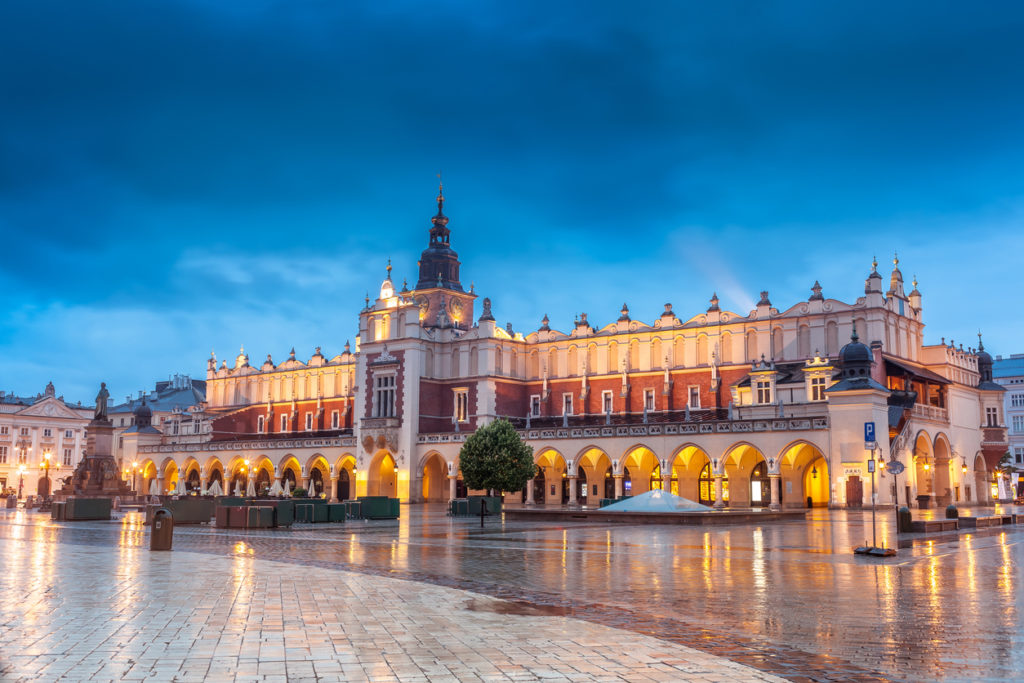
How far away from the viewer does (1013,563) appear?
65.1 feet

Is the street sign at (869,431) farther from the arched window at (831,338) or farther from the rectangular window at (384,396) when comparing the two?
the rectangular window at (384,396)

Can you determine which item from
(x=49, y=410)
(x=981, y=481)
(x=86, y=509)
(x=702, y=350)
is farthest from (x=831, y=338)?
(x=49, y=410)

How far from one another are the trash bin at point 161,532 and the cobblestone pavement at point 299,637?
611cm

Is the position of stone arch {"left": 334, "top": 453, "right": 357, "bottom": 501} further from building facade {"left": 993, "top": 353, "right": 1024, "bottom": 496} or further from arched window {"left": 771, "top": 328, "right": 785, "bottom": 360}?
building facade {"left": 993, "top": 353, "right": 1024, "bottom": 496}

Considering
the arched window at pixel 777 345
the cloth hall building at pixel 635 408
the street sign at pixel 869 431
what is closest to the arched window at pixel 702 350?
the cloth hall building at pixel 635 408

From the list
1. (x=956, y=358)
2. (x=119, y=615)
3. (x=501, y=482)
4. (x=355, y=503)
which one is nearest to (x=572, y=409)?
(x=501, y=482)

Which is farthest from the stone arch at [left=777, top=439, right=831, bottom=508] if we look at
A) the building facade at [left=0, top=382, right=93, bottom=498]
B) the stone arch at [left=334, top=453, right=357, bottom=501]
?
the building facade at [left=0, top=382, right=93, bottom=498]

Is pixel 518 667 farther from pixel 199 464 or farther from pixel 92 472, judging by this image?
pixel 199 464

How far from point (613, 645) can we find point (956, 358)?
66510 millimetres

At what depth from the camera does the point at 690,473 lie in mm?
62469

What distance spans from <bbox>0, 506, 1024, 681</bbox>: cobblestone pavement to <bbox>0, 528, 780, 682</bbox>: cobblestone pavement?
42.6 inches

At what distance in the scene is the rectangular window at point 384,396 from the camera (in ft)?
250

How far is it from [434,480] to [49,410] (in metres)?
52.4

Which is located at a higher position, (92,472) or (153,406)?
(153,406)
